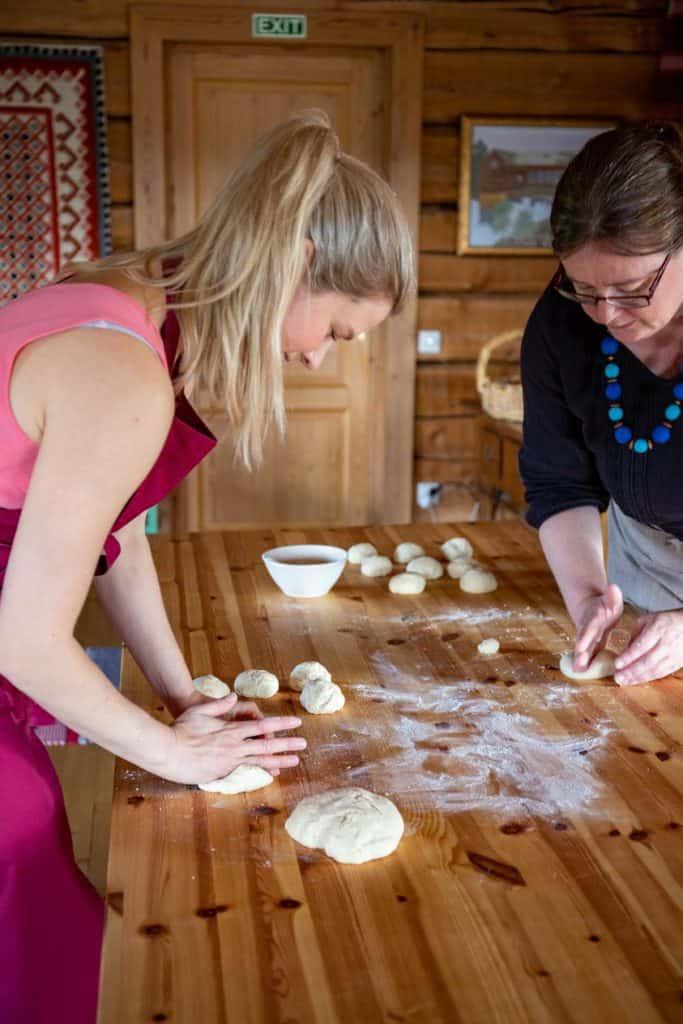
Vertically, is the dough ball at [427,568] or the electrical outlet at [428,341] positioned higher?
the electrical outlet at [428,341]

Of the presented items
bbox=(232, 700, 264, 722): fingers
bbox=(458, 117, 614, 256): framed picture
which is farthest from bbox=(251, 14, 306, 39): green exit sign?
bbox=(232, 700, 264, 722): fingers

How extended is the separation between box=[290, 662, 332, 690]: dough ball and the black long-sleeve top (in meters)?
0.55

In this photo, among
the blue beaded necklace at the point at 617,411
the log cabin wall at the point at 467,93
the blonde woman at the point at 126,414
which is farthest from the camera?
the log cabin wall at the point at 467,93

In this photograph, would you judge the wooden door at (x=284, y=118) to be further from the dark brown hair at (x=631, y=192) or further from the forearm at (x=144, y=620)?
the dark brown hair at (x=631, y=192)

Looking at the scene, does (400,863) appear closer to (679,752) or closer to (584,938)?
(584,938)

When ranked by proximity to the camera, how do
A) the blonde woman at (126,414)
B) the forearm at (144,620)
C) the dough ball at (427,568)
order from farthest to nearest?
the dough ball at (427,568)
the forearm at (144,620)
the blonde woman at (126,414)

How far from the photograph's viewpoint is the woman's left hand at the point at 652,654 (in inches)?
56.4

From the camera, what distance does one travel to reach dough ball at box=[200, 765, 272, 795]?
1160 millimetres

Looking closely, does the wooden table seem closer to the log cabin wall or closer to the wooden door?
the wooden door

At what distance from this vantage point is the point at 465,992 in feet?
2.74

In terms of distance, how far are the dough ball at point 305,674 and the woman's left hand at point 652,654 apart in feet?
1.35

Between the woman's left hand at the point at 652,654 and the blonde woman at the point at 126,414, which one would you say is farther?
the woman's left hand at the point at 652,654

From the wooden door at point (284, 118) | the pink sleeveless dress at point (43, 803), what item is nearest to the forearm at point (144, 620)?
the pink sleeveless dress at point (43, 803)

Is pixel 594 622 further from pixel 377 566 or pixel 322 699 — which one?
pixel 377 566
